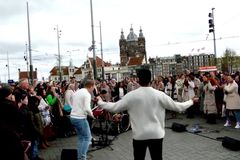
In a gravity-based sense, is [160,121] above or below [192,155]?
above

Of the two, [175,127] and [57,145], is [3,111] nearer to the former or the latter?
[57,145]

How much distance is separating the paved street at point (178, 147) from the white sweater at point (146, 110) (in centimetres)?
393

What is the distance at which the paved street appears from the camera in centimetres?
918

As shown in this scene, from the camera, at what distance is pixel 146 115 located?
533 centimetres

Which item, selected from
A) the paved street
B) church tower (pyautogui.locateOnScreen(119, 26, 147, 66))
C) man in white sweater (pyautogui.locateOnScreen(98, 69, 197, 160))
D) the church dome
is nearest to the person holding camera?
the paved street

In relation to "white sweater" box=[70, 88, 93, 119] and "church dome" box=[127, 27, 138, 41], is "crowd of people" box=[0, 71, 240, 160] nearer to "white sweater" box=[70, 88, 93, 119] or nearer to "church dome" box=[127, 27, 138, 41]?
"white sweater" box=[70, 88, 93, 119]

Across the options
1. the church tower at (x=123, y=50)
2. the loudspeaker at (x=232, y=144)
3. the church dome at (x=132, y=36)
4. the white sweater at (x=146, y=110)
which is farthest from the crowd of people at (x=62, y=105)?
the church dome at (x=132, y=36)

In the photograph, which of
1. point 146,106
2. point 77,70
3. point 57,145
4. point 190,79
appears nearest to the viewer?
Result: point 146,106

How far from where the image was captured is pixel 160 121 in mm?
5430

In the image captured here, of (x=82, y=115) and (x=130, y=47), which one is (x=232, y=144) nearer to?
(x=82, y=115)

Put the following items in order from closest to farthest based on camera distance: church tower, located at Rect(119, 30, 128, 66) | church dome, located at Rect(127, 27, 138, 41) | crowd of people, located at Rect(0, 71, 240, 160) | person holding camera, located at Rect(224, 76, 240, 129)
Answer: crowd of people, located at Rect(0, 71, 240, 160) → person holding camera, located at Rect(224, 76, 240, 129) → church tower, located at Rect(119, 30, 128, 66) → church dome, located at Rect(127, 27, 138, 41)

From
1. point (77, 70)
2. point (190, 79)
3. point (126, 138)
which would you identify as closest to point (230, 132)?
point (126, 138)

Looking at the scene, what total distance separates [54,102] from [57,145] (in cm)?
166

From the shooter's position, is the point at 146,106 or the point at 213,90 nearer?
the point at 146,106
